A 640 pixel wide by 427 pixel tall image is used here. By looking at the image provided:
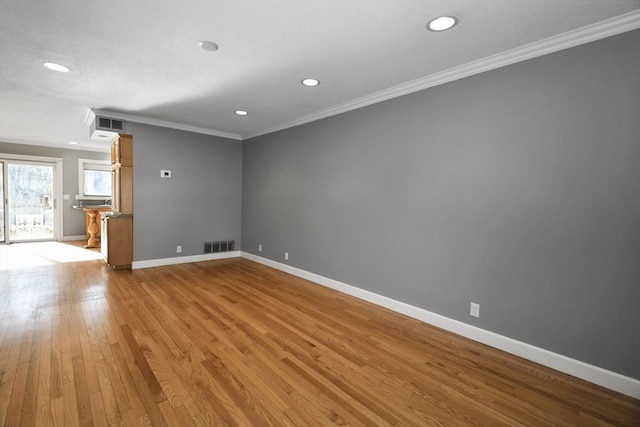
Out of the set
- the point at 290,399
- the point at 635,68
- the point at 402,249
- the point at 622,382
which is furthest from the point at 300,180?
the point at 622,382

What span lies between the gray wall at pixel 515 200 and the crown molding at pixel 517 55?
6 centimetres

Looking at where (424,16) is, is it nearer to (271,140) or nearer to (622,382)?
(622,382)

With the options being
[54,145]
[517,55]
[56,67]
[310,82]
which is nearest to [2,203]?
[54,145]

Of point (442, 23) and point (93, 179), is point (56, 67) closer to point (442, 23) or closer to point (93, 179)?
point (442, 23)

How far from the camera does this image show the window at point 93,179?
26.1 feet

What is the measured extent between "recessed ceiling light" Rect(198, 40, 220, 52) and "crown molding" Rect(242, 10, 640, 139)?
1.86 m

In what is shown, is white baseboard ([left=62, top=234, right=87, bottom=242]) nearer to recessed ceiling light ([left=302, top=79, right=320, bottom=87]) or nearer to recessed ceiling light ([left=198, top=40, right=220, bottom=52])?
recessed ceiling light ([left=198, top=40, right=220, bottom=52])

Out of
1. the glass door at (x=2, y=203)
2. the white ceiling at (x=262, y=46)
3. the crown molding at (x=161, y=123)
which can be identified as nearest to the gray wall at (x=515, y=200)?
the white ceiling at (x=262, y=46)

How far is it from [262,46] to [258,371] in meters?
2.65

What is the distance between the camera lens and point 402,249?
3291 mm

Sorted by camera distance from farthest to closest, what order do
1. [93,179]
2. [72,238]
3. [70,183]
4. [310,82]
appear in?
[93,179]
[72,238]
[70,183]
[310,82]

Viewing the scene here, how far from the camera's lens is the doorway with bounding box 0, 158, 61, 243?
7.02 m

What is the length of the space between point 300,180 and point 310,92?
1.54m

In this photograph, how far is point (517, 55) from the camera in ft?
7.91
